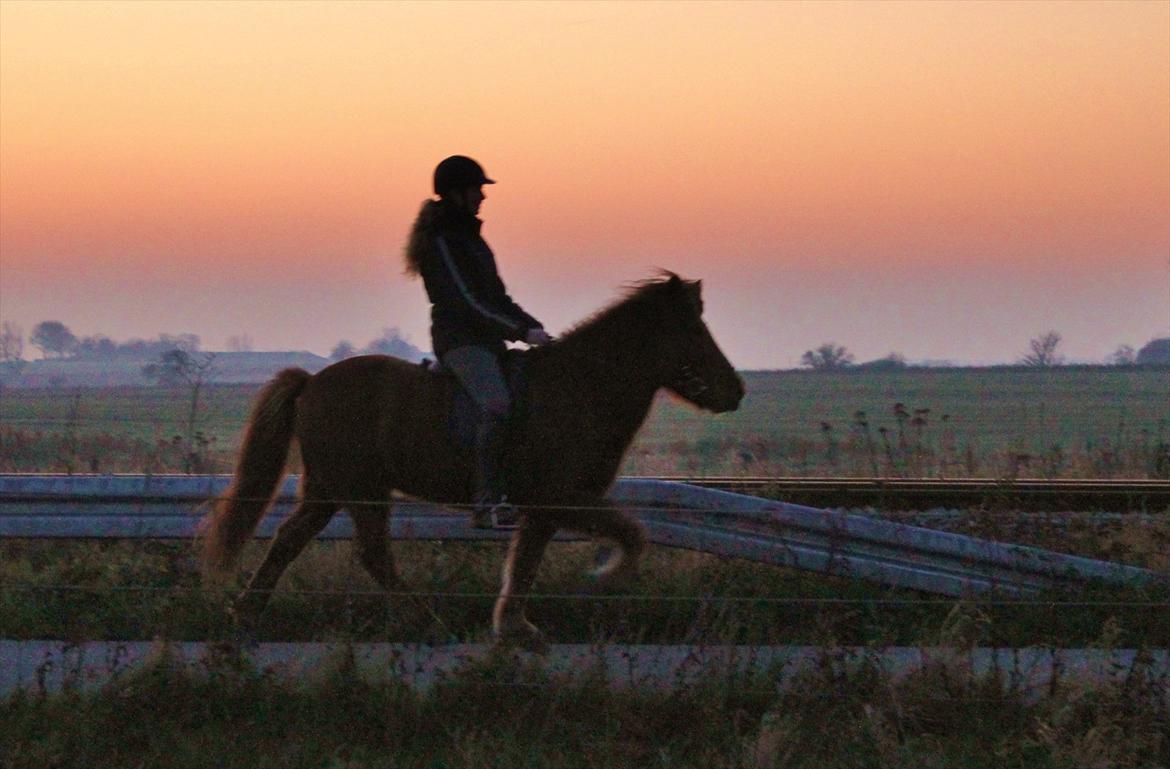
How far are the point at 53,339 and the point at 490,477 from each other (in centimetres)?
6583

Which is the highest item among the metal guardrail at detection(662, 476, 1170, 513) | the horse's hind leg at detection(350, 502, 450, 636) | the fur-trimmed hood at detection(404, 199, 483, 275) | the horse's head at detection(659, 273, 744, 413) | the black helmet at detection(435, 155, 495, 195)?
the black helmet at detection(435, 155, 495, 195)

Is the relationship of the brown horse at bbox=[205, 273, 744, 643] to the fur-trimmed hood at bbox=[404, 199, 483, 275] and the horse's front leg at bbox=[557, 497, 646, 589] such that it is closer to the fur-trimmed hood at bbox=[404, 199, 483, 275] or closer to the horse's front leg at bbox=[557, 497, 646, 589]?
the horse's front leg at bbox=[557, 497, 646, 589]

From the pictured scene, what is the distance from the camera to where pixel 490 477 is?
7828 mm

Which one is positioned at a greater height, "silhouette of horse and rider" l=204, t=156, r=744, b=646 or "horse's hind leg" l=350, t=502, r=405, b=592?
"silhouette of horse and rider" l=204, t=156, r=744, b=646

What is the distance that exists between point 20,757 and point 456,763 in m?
1.78

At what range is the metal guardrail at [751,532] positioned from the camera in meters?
8.40

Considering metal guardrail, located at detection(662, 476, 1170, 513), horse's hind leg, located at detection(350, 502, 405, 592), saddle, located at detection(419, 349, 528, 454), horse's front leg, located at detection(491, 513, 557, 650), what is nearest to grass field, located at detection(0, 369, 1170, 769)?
horse's hind leg, located at detection(350, 502, 405, 592)

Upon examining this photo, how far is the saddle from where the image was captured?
788cm

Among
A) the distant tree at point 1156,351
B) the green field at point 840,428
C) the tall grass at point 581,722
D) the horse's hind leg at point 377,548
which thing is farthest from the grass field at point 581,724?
the distant tree at point 1156,351

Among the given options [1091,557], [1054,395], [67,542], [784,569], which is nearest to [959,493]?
[1091,557]

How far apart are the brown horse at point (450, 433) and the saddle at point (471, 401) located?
0.10 ft

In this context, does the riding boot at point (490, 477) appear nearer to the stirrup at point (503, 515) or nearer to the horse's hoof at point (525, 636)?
the stirrup at point (503, 515)

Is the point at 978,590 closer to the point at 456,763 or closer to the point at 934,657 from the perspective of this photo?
the point at 934,657

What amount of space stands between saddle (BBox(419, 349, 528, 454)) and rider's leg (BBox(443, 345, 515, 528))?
0.25 feet
